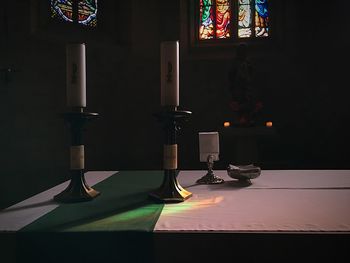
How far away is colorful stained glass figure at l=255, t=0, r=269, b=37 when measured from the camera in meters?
5.78

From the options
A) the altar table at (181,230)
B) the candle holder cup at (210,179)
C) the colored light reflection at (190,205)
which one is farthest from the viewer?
the candle holder cup at (210,179)

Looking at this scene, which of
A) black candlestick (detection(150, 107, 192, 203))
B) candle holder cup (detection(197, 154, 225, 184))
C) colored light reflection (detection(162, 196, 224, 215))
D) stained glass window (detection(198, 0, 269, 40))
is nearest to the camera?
colored light reflection (detection(162, 196, 224, 215))

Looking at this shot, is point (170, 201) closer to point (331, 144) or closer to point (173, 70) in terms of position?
point (173, 70)

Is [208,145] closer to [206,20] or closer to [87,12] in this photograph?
[87,12]

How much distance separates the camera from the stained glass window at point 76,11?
16.1ft

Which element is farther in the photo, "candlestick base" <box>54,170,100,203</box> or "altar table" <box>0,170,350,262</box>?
"candlestick base" <box>54,170,100,203</box>

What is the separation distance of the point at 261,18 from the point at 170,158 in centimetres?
478

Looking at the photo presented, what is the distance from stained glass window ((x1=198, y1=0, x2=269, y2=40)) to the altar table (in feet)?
15.3

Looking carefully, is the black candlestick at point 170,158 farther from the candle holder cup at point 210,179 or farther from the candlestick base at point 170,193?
the candle holder cup at point 210,179

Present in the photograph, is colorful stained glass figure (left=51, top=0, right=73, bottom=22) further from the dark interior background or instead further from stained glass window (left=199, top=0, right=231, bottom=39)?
stained glass window (left=199, top=0, right=231, bottom=39)

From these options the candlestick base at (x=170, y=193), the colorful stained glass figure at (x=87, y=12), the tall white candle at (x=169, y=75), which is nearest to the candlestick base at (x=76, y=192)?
the candlestick base at (x=170, y=193)

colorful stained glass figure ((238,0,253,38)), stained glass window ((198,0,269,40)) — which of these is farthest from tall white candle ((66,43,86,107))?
colorful stained glass figure ((238,0,253,38))

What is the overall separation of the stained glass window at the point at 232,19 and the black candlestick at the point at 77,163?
15.0ft

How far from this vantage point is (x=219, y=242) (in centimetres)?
109
